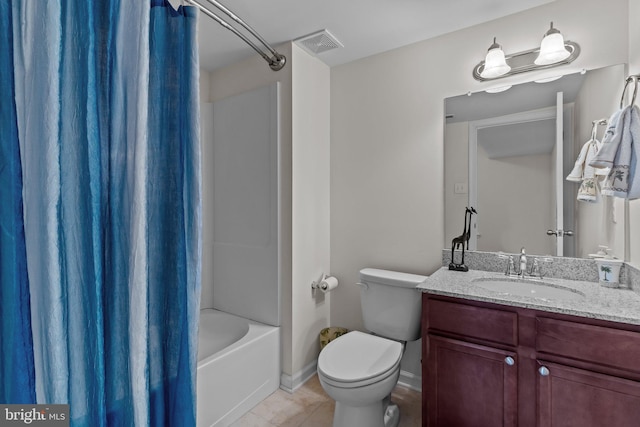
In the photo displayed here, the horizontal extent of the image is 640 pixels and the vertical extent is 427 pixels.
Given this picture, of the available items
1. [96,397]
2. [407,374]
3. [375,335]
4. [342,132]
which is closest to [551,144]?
[342,132]

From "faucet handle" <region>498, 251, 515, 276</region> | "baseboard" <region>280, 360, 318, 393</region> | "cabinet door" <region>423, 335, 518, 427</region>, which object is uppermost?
"faucet handle" <region>498, 251, 515, 276</region>

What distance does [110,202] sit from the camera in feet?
2.47

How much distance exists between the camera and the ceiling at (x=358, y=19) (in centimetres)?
178

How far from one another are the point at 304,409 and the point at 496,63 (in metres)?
2.41

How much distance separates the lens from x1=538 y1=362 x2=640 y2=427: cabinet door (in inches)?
45.9

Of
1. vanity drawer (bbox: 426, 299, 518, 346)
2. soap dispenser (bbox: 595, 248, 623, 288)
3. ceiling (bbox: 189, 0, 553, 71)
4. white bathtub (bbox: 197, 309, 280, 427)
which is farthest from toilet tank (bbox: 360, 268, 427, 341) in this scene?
ceiling (bbox: 189, 0, 553, 71)

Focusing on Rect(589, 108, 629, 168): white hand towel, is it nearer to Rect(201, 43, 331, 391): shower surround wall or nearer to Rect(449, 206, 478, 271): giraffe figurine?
Rect(449, 206, 478, 271): giraffe figurine

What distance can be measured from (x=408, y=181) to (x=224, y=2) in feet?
5.20

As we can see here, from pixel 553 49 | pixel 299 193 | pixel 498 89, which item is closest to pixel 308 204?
pixel 299 193

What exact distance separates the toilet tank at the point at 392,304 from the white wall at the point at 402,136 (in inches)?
10.5

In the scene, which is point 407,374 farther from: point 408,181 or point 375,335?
point 408,181

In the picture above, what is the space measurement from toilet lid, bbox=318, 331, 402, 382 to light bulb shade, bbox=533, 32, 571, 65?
179 cm

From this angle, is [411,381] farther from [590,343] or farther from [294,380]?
[590,343]

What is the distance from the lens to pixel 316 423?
1.86 metres
